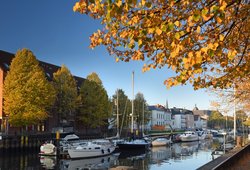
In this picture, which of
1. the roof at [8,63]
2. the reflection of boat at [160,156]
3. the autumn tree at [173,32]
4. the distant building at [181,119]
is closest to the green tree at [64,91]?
the roof at [8,63]

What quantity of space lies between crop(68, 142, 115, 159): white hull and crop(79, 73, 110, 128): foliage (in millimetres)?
21633

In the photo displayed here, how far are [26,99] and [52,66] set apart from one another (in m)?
28.4

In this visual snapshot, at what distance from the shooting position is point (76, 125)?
237 feet

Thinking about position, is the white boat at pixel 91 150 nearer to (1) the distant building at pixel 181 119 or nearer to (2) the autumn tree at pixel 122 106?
(2) the autumn tree at pixel 122 106

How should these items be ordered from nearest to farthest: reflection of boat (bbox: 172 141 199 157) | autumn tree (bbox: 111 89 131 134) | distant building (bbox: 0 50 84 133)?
reflection of boat (bbox: 172 141 199 157) < distant building (bbox: 0 50 84 133) < autumn tree (bbox: 111 89 131 134)

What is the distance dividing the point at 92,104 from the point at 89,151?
2567cm

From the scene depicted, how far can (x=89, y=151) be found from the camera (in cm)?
4156

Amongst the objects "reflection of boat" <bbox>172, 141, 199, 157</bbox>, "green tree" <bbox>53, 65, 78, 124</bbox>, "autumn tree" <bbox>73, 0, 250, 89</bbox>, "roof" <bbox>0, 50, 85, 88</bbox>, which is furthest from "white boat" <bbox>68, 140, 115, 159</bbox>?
"autumn tree" <bbox>73, 0, 250, 89</bbox>

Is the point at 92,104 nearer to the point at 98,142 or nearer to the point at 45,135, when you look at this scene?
the point at 45,135

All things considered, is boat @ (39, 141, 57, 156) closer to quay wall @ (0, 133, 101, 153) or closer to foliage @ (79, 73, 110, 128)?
quay wall @ (0, 133, 101, 153)

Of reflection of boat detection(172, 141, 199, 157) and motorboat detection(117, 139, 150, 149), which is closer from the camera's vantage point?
reflection of boat detection(172, 141, 199, 157)

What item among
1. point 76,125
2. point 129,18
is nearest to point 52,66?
point 76,125

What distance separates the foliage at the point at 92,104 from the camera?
66.7 meters

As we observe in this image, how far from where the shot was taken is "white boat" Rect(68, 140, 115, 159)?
132 ft
